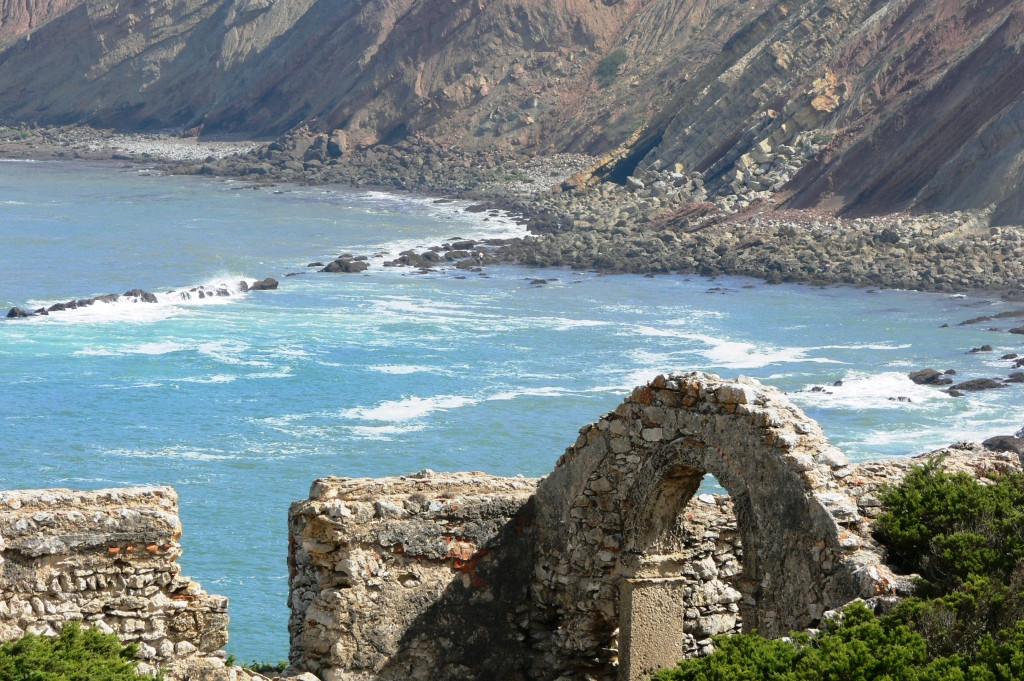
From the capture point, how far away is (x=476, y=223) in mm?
71688

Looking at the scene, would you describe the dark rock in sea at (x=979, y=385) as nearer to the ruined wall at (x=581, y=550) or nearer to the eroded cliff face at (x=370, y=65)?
the ruined wall at (x=581, y=550)

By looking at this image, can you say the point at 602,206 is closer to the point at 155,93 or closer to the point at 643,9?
the point at 643,9

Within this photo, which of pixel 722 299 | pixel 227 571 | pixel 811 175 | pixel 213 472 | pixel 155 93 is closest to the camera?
pixel 227 571

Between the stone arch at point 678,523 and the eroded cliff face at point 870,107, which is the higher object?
the eroded cliff face at point 870,107

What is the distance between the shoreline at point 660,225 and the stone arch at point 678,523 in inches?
1579

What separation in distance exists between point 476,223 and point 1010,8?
26784 millimetres

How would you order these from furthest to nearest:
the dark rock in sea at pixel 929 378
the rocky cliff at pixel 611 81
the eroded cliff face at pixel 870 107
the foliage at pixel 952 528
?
the rocky cliff at pixel 611 81 < the eroded cliff face at pixel 870 107 < the dark rock in sea at pixel 929 378 < the foliage at pixel 952 528

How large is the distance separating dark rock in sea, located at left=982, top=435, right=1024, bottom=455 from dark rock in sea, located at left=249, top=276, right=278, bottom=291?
98.4 ft

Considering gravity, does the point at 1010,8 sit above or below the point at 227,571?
above

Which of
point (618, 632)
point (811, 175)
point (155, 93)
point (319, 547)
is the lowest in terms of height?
point (618, 632)

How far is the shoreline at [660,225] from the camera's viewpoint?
5359 cm

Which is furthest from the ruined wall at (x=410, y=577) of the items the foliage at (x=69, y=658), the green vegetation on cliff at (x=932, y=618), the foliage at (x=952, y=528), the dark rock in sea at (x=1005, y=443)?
the dark rock in sea at (x=1005, y=443)

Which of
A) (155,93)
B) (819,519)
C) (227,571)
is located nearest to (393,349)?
(227,571)

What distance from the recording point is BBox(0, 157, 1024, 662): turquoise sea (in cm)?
3030
